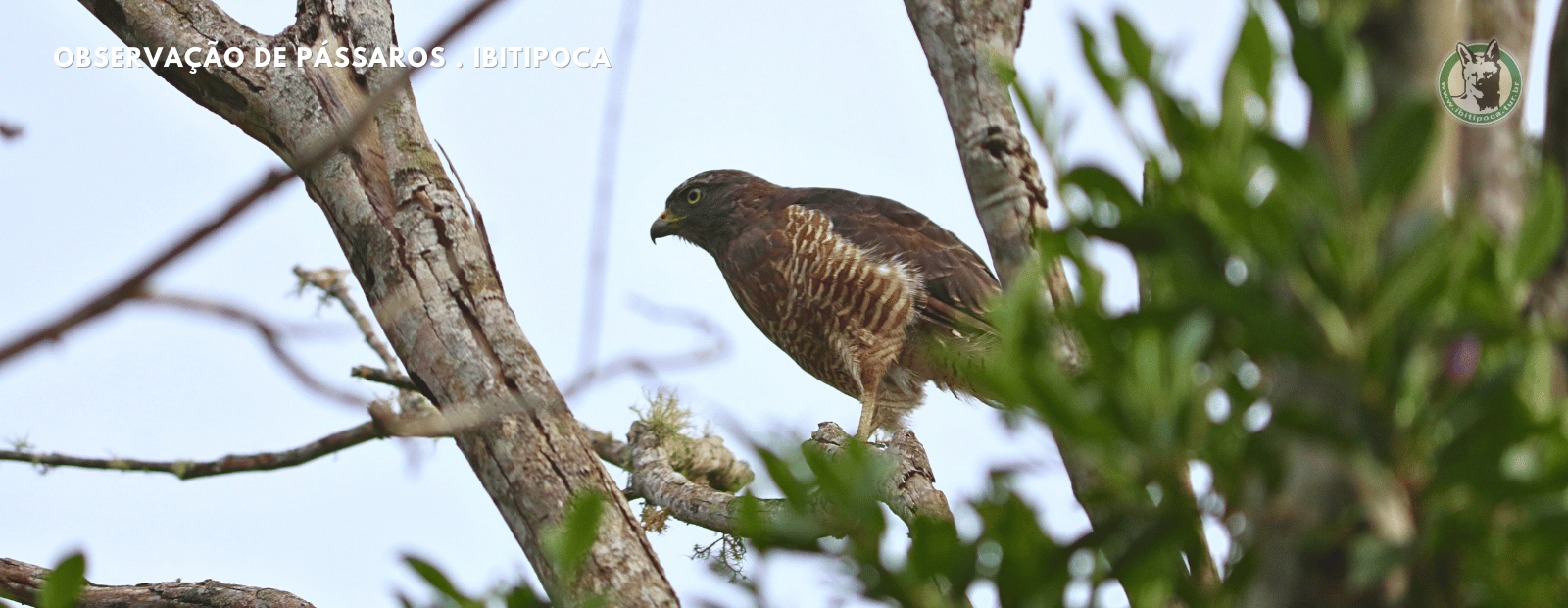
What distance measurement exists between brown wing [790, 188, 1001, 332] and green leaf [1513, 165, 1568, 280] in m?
3.88

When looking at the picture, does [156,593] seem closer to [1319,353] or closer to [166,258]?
[166,258]

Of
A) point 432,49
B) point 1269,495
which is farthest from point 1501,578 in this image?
point 432,49

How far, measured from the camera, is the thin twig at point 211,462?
2.99 metres

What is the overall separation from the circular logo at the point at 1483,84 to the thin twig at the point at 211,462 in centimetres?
264

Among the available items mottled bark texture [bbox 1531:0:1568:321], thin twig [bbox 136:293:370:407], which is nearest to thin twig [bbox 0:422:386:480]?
thin twig [bbox 136:293:370:407]

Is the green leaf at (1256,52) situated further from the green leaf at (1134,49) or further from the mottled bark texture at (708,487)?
the mottled bark texture at (708,487)

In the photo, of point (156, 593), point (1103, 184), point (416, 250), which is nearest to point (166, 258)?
point (1103, 184)

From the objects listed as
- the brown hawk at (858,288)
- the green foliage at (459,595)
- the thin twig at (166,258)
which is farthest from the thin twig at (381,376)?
the thin twig at (166,258)

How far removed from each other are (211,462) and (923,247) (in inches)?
126

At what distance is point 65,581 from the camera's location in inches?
41.4

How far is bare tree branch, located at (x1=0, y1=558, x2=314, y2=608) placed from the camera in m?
2.65

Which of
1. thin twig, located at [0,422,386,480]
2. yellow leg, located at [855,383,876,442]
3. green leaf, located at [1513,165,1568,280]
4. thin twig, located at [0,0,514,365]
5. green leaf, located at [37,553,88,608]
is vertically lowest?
green leaf, located at [37,553,88,608]

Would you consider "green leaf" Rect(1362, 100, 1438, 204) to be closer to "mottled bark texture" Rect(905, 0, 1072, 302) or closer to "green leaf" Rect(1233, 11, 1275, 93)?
"green leaf" Rect(1233, 11, 1275, 93)

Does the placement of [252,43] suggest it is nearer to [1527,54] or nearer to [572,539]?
[572,539]
